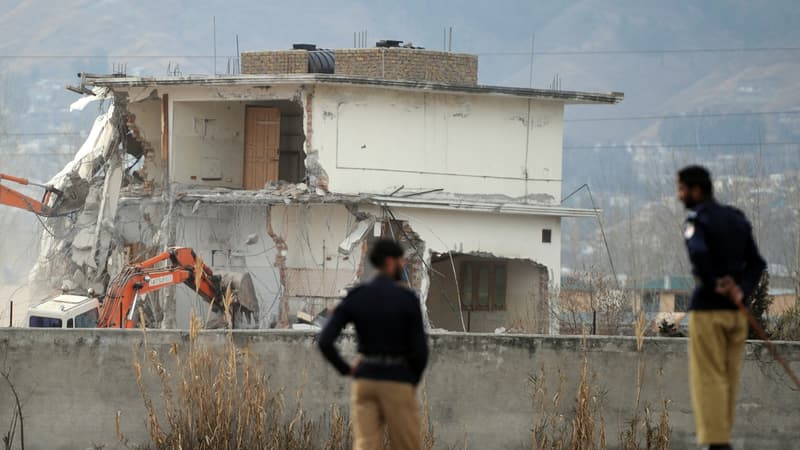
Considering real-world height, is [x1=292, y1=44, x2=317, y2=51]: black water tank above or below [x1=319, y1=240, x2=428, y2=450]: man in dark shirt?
above

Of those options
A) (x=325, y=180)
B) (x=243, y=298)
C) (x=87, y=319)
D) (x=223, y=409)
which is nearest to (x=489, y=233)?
(x=325, y=180)

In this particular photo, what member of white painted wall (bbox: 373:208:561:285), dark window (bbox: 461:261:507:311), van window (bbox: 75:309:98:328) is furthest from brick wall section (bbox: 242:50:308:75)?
van window (bbox: 75:309:98:328)

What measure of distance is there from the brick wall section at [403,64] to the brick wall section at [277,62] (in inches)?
40.0

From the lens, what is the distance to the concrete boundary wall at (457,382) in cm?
1427

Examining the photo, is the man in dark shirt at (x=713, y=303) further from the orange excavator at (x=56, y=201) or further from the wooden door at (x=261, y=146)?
the orange excavator at (x=56, y=201)

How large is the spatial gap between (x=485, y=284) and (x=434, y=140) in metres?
4.81

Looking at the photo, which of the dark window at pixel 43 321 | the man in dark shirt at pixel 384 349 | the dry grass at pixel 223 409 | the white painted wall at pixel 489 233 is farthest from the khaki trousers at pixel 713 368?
the white painted wall at pixel 489 233

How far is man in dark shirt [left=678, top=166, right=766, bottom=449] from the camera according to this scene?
31.4 ft

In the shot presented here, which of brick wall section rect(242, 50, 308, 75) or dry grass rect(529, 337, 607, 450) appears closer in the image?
dry grass rect(529, 337, 607, 450)

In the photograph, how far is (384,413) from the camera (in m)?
9.51

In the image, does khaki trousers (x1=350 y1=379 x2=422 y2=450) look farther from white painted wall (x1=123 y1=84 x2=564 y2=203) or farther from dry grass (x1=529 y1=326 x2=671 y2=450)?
white painted wall (x1=123 y1=84 x2=564 y2=203)

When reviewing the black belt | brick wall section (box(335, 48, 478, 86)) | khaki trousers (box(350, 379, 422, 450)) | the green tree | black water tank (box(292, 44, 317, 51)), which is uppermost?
black water tank (box(292, 44, 317, 51))

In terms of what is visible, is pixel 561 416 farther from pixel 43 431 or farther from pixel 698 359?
pixel 43 431

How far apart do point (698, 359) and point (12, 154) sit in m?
82.7
